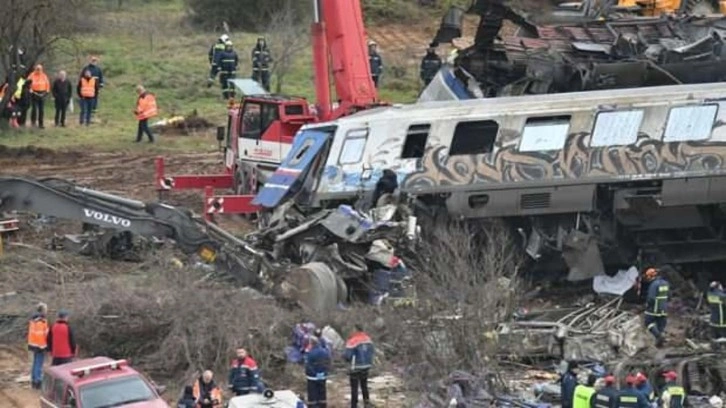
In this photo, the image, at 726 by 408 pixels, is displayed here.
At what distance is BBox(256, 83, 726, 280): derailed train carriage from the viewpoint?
22703mm

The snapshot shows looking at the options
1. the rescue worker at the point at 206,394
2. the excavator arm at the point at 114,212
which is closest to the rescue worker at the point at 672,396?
the rescue worker at the point at 206,394

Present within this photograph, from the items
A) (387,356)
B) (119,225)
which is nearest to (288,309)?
(387,356)

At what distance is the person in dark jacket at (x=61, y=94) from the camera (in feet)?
119

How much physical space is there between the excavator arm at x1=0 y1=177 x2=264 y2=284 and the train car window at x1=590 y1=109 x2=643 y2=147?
568cm

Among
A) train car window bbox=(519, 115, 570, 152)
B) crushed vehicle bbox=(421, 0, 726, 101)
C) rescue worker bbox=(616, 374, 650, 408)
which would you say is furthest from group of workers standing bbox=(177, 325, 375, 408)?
crushed vehicle bbox=(421, 0, 726, 101)

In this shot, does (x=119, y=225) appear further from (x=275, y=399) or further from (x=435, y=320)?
(x=275, y=399)

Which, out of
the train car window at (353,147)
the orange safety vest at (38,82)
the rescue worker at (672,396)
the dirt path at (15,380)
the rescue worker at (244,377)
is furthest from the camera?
the orange safety vest at (38,82)

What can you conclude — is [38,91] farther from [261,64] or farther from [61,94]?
[261,64]

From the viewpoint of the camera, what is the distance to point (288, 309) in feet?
68.1

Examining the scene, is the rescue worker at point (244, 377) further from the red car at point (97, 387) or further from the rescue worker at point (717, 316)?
the rescue worker at point (717, 316)

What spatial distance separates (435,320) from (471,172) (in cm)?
437

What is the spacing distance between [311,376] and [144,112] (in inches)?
735

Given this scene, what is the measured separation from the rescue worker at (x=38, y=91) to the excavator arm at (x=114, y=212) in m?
12.7

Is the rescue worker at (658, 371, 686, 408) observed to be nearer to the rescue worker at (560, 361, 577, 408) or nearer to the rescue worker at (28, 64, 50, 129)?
the rescue worker at (560, 361, 577, 408)
